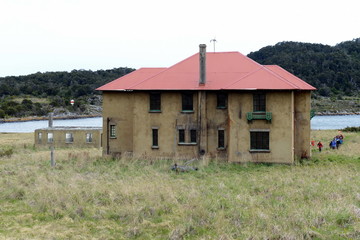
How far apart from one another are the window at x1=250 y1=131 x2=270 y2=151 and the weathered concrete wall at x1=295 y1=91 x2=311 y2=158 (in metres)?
3.25

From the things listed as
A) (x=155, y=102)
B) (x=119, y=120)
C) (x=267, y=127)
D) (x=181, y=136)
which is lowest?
(x=181, y=136)

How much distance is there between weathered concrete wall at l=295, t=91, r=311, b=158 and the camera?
28969 mm

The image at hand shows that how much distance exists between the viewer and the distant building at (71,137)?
1784 inches

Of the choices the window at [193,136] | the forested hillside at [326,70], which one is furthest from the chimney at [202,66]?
the forested hillside at [326,70]

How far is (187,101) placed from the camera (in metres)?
29.0

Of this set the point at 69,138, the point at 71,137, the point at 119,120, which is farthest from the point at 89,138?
the point at 119,120

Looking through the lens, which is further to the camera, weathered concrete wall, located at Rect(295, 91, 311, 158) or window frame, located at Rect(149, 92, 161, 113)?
window frame, located at Rect(149, 92, 161, 113)

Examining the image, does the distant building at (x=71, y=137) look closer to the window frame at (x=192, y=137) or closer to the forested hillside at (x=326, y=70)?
the window frame at (x=192, y=137)

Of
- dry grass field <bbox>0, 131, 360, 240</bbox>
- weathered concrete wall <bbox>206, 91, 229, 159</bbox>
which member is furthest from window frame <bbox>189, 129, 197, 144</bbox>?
dry grass field <bbox>0, 131, 360, 240</bbox>

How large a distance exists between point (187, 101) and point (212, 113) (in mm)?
1921

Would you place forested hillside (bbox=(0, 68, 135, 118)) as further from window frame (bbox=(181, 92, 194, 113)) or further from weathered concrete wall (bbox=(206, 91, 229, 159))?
weathered concrete wall (bbox=(206, 91, 229, 159))

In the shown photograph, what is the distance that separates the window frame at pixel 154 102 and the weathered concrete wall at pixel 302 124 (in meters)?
9.45

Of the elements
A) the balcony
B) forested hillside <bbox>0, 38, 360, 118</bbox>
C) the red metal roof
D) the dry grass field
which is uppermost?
forested hillside <bbox>0, 38, 360, 118</bbox>

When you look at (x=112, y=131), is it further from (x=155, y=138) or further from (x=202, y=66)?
(x=202, y=66)
